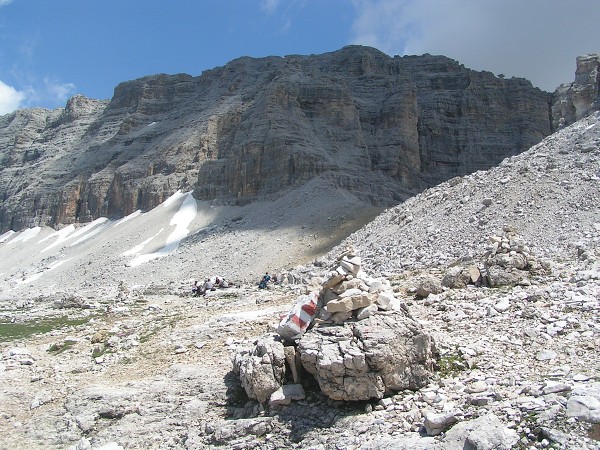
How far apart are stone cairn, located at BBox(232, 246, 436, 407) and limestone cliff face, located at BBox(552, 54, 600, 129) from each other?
114 feet

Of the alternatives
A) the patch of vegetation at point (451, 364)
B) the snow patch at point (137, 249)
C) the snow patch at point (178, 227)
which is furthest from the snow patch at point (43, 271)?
the patch of vegetation at point (451, 364)

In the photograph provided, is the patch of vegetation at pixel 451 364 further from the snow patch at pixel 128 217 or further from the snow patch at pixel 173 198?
the snow patch at pixel 128 217

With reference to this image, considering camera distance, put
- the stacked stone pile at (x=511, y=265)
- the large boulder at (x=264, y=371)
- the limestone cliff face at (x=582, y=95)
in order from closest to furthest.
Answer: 1. the large boulder at (x=264, y=371)
2. the stacked stone pile at (x=511, y=265)
3. the limestone cliff face at (x=582, y=95)

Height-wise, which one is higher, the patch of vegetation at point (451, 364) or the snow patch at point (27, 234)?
the snow patch at point (27, 234)

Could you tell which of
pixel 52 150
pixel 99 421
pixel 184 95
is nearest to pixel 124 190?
pixel 184 95

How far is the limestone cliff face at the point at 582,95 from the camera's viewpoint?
135 feet

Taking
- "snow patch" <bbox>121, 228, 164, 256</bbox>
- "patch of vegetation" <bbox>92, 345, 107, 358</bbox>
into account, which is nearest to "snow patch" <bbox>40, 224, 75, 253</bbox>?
"snow patch" <bbox>121, 228, 164, 256</bbox>

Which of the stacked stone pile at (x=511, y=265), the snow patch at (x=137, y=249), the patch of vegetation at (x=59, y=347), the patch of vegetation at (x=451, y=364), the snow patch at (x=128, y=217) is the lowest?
the patch of vegetation at (x=59, y=347)

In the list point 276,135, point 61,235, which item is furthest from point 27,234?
point 276,135

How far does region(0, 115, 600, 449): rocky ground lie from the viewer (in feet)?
28.0

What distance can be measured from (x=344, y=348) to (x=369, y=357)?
1.74ft

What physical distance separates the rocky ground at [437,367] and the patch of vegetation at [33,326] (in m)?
0.21

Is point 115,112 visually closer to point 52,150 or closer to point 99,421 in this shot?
point 52,150

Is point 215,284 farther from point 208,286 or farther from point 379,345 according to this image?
point 379,345
